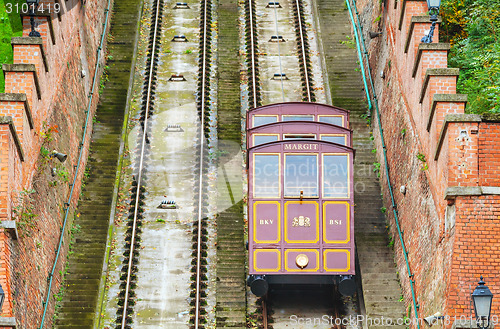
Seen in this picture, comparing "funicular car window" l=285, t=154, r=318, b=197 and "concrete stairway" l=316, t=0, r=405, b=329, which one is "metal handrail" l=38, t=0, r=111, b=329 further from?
"concrete stairway" l=316, t=0, r=405, b=329

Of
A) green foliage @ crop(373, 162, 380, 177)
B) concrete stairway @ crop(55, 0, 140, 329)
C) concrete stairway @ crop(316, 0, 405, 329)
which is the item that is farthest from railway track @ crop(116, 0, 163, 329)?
green foliage @ crop(373, 162, 380, 177)

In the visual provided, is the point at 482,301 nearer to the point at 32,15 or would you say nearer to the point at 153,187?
the point at 32,15

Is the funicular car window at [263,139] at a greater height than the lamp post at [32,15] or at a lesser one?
lesser

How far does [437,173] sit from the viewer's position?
1920cm

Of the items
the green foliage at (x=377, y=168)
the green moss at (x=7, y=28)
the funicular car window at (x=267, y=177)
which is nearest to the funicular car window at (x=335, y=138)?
the funicular car window at (x=267, y=177)

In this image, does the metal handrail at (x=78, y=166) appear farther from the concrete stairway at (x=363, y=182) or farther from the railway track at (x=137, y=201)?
Answer: the concrete stairway at (x=363, y=182)

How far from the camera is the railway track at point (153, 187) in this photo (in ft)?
69.1

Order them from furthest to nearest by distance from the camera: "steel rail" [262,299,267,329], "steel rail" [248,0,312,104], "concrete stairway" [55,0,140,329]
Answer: "steel rail" [248,0,312,104], "concrete stairway" [55,0,140,329], "steel rail" [262,299,267,329]

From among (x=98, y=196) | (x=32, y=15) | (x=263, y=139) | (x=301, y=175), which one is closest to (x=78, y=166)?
(x=98, y=196)

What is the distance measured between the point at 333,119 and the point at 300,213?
3056mm

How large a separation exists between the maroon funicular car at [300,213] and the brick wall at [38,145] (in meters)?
4.78

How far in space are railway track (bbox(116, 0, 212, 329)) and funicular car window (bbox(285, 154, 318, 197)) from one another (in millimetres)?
3471

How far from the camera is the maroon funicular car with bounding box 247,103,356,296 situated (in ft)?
65.2

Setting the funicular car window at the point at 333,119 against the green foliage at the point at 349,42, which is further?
the green foliage at the point at 349,42
